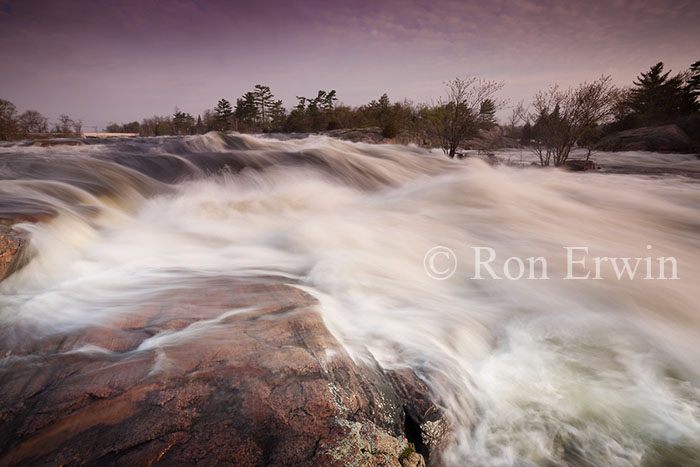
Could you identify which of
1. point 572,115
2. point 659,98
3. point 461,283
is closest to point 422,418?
point 461,283

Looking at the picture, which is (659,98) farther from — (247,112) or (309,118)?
(247,112)

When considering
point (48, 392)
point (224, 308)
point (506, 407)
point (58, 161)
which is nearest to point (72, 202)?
point (58, 161)

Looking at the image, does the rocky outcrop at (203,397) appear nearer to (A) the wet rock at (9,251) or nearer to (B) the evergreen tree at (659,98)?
(A) the wet rock at (9,251)

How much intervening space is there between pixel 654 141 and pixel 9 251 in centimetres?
2672

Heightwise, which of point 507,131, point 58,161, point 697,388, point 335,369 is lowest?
point 697,388

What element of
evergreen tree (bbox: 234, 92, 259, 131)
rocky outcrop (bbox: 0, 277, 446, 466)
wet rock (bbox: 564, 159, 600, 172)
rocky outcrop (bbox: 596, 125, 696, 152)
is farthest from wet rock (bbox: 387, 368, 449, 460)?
evergreen tree (bbox: 234, 92, 259, 131)

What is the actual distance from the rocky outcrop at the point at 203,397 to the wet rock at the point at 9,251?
2.61ft

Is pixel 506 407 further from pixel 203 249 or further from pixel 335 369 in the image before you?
pixel 203 249

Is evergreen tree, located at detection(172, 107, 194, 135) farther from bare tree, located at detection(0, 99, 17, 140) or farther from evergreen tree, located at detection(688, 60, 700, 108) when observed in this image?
evergreen tree, located at detection(688, 60, 700, 108)

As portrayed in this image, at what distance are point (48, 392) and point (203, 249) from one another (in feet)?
8.21

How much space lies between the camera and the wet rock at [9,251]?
7.03 feet

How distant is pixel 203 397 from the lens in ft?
4.17

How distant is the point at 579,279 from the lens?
322cm

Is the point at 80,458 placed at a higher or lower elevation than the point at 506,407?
higher
